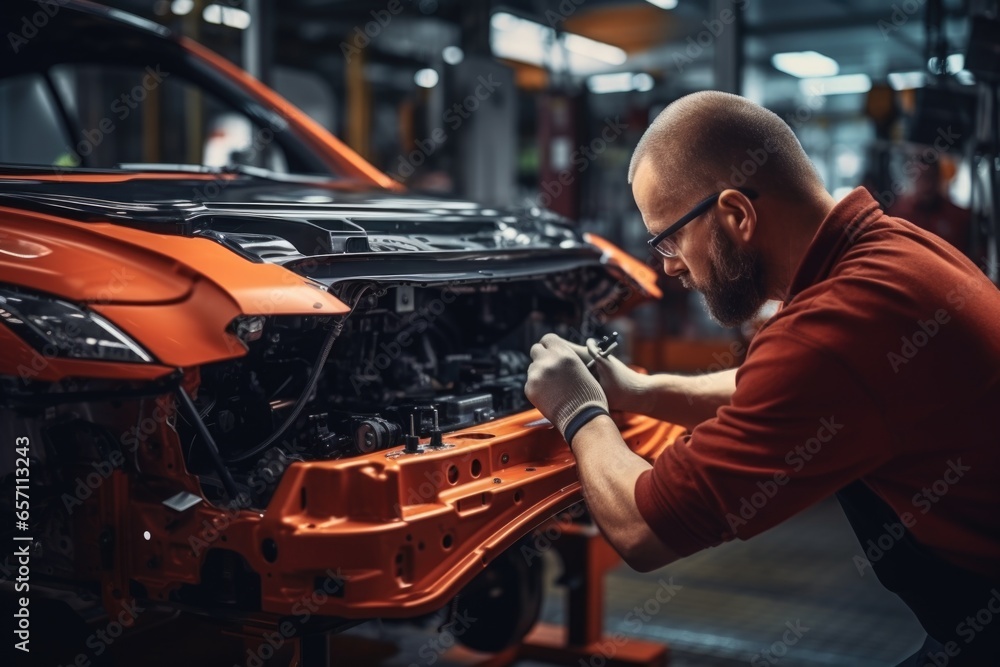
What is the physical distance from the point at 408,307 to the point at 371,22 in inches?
351

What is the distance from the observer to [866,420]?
61.5 inches

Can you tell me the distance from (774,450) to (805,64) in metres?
12.4

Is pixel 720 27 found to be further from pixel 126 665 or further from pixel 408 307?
pixel 126 665

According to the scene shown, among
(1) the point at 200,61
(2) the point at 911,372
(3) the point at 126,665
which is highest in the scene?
(1) the point at 200,61

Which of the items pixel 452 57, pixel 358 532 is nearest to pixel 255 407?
pixel 358 532

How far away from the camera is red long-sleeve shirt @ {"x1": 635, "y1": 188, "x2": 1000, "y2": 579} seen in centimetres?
154

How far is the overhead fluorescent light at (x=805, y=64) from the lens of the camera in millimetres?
12328

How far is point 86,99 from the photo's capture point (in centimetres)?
693

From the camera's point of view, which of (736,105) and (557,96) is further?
(557,96)

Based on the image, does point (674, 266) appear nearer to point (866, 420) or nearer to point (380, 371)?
point (866, 420)

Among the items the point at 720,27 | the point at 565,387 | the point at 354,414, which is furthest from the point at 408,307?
the point at 720,27

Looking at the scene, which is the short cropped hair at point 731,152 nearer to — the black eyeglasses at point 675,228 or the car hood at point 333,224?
the black eyeglasses at point 675,228

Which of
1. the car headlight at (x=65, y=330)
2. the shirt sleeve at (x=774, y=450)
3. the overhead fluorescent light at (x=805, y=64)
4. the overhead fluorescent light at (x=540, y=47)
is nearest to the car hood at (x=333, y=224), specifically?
the car headlight at (x=65, y=330)

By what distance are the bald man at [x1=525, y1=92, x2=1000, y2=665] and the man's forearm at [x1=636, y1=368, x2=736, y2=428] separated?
45 centimetres
